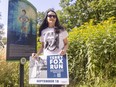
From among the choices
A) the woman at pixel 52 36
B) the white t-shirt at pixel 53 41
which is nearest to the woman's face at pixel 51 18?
the woman at pixel 52 36

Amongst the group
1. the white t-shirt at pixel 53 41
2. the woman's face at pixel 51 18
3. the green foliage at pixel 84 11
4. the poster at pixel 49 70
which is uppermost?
the green foliage at pixel 84 11

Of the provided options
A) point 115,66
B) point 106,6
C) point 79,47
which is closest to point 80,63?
point 79,47

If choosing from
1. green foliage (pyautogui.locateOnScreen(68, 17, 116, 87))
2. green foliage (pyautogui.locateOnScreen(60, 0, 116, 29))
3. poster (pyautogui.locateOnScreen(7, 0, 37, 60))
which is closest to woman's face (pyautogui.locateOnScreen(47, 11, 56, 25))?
poster (pyautogui.locateOnScreen(7, 0, 37, 60))

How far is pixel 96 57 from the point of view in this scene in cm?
740

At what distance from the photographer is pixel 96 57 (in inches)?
291

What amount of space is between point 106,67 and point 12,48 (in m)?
2.65

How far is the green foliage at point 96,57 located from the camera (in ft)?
24.1

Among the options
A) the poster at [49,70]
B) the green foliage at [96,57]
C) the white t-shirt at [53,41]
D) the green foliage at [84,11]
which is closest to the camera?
the poster at [49,70]

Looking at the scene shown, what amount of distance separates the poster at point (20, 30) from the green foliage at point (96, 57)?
194 centimetres

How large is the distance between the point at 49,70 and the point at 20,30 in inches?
36.7

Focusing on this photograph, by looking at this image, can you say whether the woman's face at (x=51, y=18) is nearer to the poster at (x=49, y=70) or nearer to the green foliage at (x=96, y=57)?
the poster at (x=49, y=70)

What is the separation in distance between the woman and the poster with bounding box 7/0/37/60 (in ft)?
0.78

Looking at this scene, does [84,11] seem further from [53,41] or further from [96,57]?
[53,41]

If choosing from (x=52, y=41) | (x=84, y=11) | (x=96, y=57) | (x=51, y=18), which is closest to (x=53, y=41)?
(x=52, y=41)
